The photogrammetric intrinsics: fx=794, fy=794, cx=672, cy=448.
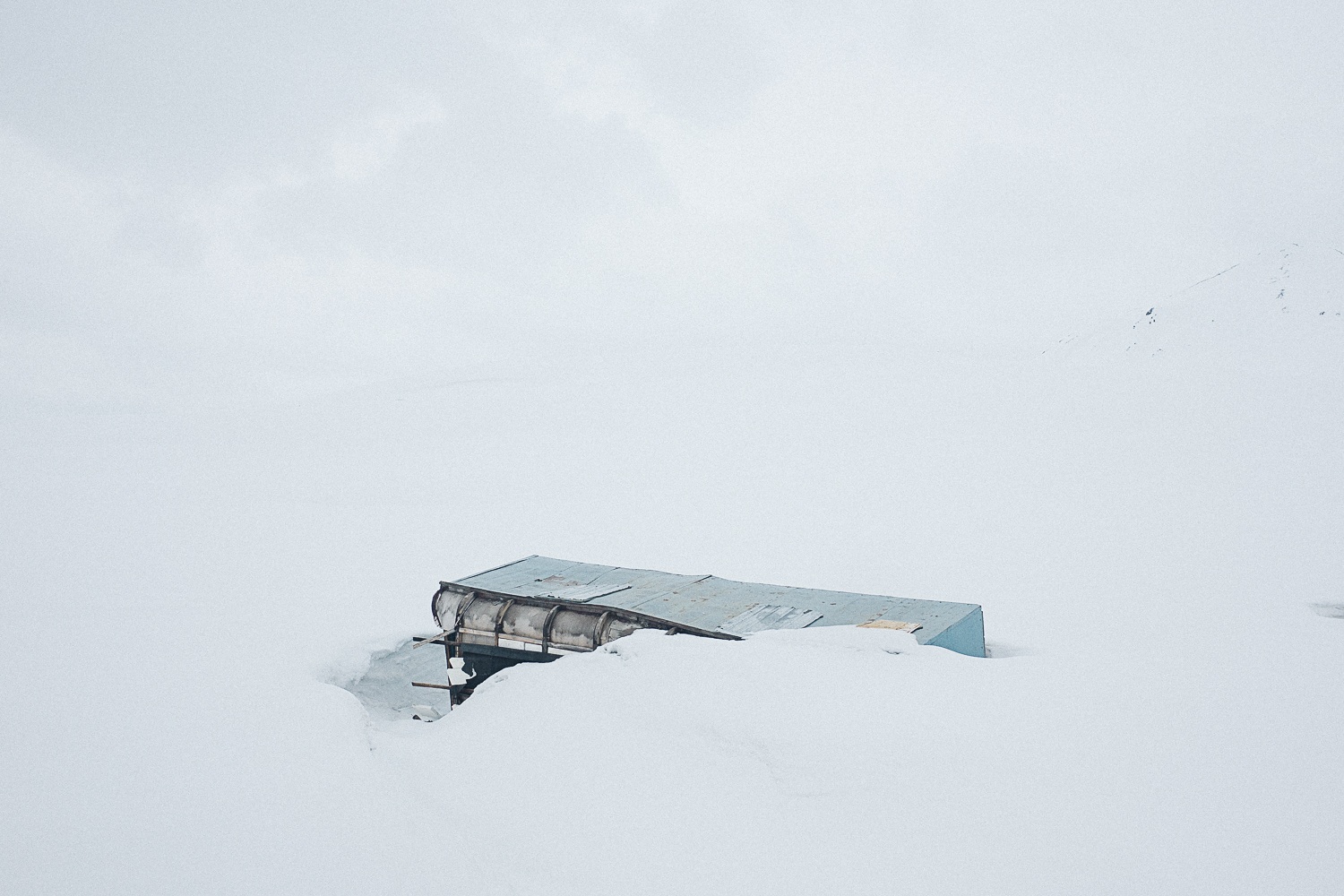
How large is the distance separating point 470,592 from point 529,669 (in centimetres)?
532

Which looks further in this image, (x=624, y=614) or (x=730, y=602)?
(x=730, y=602)

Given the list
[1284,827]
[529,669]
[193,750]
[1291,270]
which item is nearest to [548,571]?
[529,669]

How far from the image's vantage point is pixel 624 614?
40.0ft

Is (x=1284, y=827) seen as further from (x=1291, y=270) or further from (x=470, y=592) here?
(x=1291, y=270)

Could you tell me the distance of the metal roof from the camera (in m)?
12.0

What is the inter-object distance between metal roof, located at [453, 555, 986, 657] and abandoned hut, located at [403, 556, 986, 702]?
0.02 m

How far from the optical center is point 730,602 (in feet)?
44.8

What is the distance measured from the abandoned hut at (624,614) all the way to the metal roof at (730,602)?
17mm

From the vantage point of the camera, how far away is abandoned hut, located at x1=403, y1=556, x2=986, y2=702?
12.0 metres

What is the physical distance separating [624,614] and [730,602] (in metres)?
2.28

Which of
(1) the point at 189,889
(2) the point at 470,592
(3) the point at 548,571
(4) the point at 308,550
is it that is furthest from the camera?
(4) the point at 308,550

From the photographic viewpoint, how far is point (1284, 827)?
508cm

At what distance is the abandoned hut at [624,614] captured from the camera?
12.0 meters

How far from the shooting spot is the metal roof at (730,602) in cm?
1202
